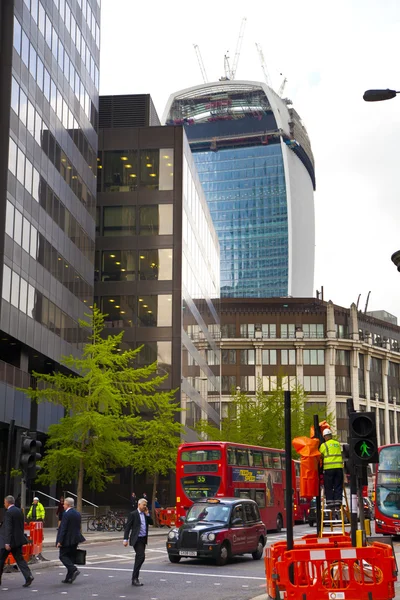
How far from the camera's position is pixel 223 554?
22.8 metres

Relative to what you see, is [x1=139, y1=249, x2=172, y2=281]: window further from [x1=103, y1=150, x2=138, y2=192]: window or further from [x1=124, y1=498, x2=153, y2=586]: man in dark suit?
[x1=124, y1=498, x2=153, y2=586]: man in dark suit

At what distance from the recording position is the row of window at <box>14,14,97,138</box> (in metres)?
45.6

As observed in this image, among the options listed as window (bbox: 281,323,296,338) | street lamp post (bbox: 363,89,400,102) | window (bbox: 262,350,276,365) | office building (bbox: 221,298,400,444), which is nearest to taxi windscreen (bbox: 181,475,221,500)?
street lamp post (bbox: 363,89,400,102)

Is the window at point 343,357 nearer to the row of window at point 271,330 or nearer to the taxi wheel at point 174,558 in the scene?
the row of window at point 271,330

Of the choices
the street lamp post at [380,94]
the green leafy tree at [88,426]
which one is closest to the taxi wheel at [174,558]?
the street lamp post at [380,94]

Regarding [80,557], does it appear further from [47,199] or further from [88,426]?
[47,199]

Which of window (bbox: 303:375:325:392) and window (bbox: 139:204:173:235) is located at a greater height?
window (bbox: 139:204:173:235)

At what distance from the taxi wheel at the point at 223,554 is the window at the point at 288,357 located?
315 ft

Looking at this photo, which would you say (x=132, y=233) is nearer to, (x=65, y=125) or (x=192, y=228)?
(x=192, y=228)

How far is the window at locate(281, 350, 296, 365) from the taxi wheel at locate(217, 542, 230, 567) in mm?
96099

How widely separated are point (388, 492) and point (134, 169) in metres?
42.5

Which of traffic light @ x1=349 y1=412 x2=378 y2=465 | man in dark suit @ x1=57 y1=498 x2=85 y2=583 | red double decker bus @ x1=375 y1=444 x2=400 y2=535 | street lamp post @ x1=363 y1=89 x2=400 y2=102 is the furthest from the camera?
red double decker bus @ x1=375 y1=444 x2=400 y2=535

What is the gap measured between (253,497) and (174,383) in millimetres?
28117

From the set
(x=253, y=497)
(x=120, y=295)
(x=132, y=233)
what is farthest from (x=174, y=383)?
(x=253, y=497)
